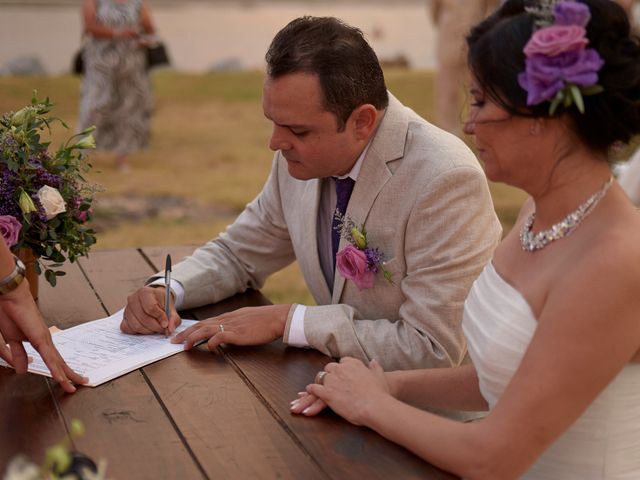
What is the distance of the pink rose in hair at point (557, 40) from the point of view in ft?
5.78

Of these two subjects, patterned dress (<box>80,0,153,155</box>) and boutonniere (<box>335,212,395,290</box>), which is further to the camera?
patterned dress (<box>80,0,153,155</box>)

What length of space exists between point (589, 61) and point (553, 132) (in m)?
0.15

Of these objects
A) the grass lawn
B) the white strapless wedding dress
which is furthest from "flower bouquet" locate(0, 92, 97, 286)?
the grass lawn

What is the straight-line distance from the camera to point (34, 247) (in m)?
2.68

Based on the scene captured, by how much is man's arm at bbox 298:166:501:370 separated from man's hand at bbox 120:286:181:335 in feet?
1.23

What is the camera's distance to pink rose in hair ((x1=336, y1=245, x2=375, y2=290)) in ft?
8.30

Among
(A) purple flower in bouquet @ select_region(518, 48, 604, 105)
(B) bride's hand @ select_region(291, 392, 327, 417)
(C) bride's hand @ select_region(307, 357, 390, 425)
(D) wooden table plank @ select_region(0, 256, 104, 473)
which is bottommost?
(B) bride's hand @ select_region(291, 392, 327, 417)

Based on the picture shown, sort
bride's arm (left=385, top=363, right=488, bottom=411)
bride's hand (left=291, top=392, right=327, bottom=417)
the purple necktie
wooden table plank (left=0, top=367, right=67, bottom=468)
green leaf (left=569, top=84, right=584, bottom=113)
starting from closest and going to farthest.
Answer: green leaf (left=569, top=84, right=584, bottom=113), wooden table plank (left=0, top=367, right=67, bottom=468), bride's hand (left=291, top=392, right=327, bottom=417), bride's arm (left=385, top=363, right=488, bottom=411), the purple necktie

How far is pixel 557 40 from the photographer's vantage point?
5.77 ft

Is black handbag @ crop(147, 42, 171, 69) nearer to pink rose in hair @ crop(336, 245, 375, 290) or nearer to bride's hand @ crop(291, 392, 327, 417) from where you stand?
pink rose in hair @ crop(336, 245, 375, 290)

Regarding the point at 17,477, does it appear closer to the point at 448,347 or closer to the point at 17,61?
the point at 448,347

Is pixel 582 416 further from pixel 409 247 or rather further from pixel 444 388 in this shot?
pixel 409 247

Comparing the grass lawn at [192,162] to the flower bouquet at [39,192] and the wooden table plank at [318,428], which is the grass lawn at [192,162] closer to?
the flower bouquet at [39,192]

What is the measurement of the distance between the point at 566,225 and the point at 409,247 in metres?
0.64
